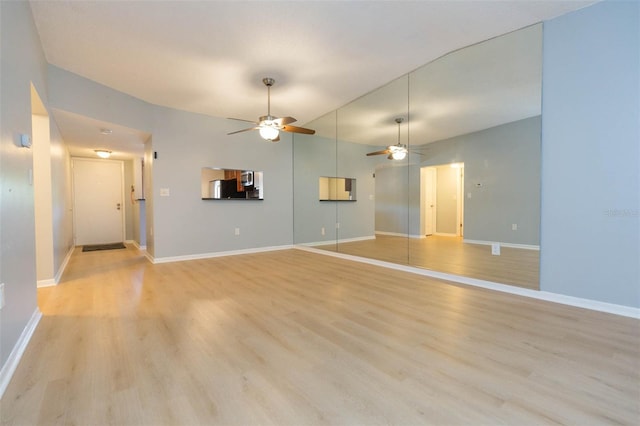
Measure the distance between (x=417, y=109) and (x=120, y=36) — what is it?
12.8 ft

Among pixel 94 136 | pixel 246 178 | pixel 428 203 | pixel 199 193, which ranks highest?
pixel 94 136

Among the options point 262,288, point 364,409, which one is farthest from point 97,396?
point 262,288

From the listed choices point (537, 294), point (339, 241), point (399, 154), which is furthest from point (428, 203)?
point (537, 294)

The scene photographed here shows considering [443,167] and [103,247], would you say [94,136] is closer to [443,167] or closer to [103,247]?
[103,247]

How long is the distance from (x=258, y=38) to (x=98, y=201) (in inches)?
266

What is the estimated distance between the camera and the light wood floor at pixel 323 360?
129 cm

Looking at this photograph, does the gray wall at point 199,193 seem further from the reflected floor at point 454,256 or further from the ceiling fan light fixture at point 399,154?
the ceiling fan light fixture at point 399,154

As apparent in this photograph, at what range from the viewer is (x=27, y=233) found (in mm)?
2176

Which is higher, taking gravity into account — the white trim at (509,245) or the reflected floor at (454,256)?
the white trim at (509,245)

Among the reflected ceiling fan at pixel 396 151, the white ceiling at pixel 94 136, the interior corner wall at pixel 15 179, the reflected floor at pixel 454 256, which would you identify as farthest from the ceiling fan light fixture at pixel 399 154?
the interior corner wall at pixel 15 179

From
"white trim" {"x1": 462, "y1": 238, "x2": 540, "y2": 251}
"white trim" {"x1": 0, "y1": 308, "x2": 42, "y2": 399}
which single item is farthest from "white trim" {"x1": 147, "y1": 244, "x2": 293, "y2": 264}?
"white trim" {"x1": 462, "y1": 238, "x2": 540, "y2": 251}

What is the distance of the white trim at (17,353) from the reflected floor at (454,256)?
4.02 metres

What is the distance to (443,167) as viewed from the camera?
491 cm

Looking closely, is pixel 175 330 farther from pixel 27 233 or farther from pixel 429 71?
pixel 429 71
